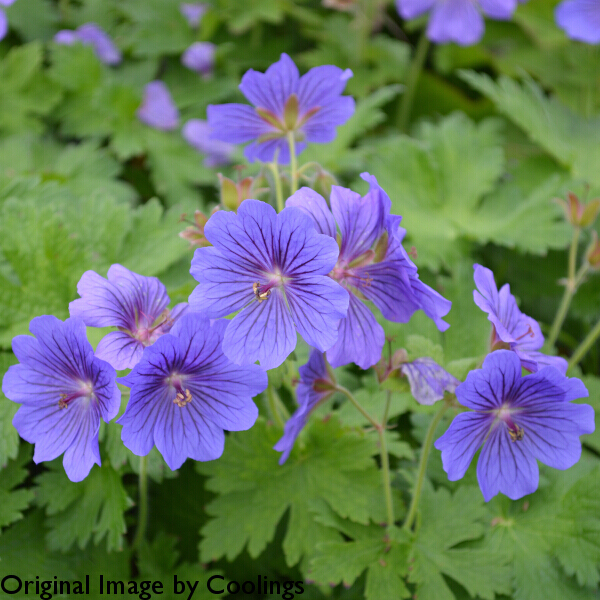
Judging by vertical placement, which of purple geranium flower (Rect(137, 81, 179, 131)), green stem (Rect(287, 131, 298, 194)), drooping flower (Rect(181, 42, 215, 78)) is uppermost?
green stem (Rect(287, 131, 298, 194))

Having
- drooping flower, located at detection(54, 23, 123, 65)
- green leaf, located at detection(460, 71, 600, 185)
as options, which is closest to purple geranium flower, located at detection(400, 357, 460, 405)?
green leaf, located at detection(460, 71, 600, 185)

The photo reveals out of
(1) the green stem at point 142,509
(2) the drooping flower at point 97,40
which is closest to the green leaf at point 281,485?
(1) the green stem at point 142,509

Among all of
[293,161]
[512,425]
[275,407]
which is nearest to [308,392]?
[275,407]

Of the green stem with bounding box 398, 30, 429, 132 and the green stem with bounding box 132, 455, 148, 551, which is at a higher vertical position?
the green stem with bounding box 398, 30, 429, 132

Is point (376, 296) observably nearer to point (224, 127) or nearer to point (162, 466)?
point (224, 127)

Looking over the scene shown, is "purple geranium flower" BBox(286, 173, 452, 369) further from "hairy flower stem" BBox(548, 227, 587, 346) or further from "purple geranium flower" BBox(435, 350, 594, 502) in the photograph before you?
"hairy flower stem" BBox(548, 227, 587, 346)

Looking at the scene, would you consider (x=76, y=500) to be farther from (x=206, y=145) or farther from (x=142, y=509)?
(x=206, y=145)
